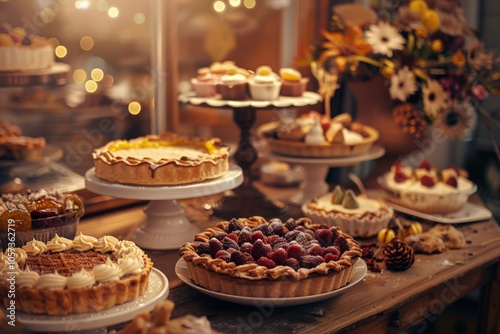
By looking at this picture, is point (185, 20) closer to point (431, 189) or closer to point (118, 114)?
point (118, 114)

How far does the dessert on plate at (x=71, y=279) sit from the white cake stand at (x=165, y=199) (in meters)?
0.32

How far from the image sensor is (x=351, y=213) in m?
2.24

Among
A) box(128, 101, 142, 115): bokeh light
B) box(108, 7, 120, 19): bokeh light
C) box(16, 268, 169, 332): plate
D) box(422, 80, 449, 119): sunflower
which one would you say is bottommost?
box(16, 268, 169, 332): plate

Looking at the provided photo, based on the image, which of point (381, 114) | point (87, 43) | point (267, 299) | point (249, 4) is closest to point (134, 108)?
point (87, 43)

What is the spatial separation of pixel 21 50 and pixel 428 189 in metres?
1.39

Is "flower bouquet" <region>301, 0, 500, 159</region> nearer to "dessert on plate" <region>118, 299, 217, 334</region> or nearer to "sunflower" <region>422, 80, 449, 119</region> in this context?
"sunflower" <region>422, 80, 449, 119</region>

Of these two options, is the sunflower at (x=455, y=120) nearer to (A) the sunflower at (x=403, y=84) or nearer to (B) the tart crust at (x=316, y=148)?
(A) the sunflower at (x=403, y=84)

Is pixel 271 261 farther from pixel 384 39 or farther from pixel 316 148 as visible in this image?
pixel 384 39

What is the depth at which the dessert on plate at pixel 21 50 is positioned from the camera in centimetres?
213

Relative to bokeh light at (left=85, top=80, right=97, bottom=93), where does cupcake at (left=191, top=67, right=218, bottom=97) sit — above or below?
above

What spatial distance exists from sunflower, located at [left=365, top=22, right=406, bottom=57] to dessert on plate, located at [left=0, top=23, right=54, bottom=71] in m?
1.11

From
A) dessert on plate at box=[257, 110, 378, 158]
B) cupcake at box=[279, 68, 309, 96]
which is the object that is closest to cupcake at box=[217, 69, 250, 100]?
cupcake at box=[279, 68, 309, 96]

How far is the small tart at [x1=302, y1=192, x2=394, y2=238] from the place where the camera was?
7.26 ft

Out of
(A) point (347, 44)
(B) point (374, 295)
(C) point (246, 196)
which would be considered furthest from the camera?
(A) point (347, 44)
